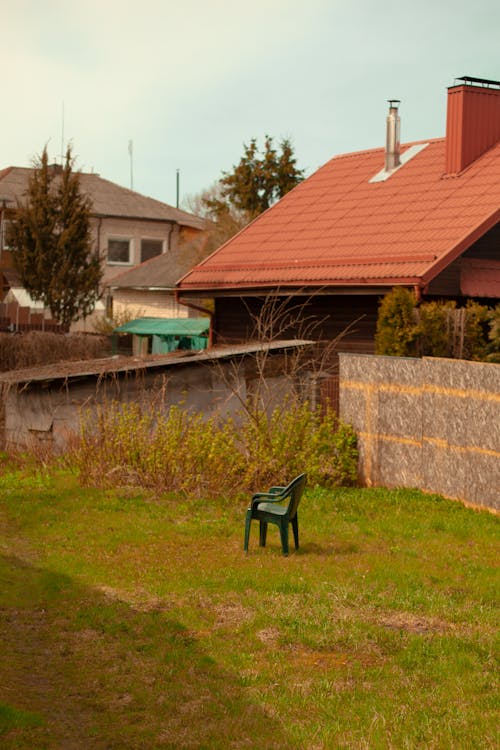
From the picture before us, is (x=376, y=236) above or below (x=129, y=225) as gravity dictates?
below

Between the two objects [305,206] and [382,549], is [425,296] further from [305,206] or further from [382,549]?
[382,549]

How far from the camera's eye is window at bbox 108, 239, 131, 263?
5728 centimetres

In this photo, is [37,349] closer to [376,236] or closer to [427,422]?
[376,236]

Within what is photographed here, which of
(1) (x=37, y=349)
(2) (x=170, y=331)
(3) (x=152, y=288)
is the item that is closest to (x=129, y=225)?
(3) (x=152, y=288)

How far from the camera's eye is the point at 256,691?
6703 mm

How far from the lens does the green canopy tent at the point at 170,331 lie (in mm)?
42719

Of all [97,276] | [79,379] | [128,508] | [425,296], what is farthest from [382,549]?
[97,276]

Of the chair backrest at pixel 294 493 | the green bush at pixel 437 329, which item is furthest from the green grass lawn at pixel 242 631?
the green bush at pixel 437 329

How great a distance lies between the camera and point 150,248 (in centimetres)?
5825

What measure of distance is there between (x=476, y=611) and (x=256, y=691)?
2.45 m

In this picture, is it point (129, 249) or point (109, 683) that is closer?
point (109, 683)

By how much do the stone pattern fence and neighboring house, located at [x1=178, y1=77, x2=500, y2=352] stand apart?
14.0 ft

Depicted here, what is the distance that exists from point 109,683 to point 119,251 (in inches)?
2036

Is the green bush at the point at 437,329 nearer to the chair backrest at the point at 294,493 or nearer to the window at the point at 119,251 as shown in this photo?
the chair backrest at the point at 294,493
